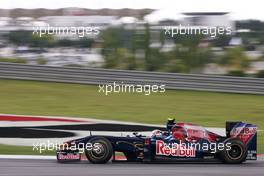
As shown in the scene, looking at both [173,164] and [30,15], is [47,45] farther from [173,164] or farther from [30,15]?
[173,164]

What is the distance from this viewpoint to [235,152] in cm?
910

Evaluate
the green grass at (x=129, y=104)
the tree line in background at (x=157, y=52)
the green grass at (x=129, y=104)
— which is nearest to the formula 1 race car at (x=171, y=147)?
the green grass at (x=129, y=104)

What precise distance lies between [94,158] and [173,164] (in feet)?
3.94

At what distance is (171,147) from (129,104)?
7.68 m

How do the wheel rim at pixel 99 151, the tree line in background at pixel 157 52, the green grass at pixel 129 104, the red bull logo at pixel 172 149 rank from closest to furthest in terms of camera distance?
the wheel rim at pixel 99 151
the red bull logo at pixel 172 149
the green grass at pixel 129 104
the tree line in background at pixel 157 52

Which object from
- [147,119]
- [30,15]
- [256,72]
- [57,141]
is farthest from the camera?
[30,15]

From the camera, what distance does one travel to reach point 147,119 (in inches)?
571

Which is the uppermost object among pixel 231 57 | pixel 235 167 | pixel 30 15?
pixel 30 15

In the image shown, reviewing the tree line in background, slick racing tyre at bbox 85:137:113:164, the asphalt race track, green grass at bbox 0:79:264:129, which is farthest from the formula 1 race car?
the tree line in background

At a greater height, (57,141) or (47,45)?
(47,45)

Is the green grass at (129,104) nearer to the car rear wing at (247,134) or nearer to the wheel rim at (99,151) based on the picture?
the car rear wing at (247,134)

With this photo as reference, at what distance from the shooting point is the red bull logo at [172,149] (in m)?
8.93

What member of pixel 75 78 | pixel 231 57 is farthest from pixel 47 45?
pixel 231 57

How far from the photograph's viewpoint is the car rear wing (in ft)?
30.0
